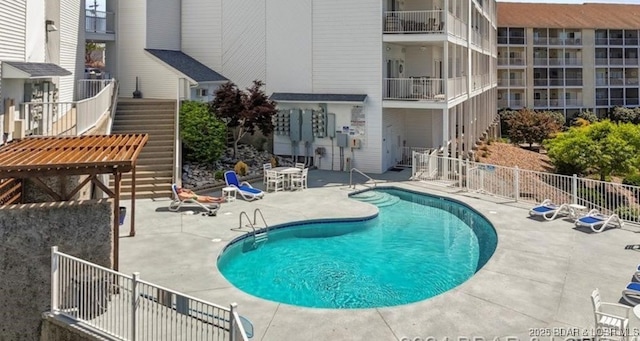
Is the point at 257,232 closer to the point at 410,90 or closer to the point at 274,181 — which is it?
the point at 274,181

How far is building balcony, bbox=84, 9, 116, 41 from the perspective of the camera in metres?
24.8

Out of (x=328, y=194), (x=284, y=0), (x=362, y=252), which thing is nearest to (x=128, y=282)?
(x=362, y=252)

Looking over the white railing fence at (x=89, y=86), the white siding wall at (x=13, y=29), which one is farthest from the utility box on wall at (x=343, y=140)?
the white siding wall at (x=13, y=29)

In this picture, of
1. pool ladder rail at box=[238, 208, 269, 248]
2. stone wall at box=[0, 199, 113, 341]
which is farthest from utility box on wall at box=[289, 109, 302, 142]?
stone wall at box=[0, 199, 113, 341]

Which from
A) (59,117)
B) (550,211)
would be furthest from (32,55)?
(550,211)

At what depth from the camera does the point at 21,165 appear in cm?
851

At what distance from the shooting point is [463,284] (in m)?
10.3

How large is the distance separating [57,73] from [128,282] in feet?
27.6

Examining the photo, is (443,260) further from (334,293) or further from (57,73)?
(57,73)

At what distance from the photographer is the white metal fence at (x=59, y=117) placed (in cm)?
1404

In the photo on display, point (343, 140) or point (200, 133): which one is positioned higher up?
point (200, 133)

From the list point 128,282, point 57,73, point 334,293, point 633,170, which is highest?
point 57,73

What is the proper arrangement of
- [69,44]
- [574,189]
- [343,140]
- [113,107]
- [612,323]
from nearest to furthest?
[612,323] → [574,189] → [69,44] → [113,107] → [343,140]

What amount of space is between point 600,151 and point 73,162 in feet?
85.0
